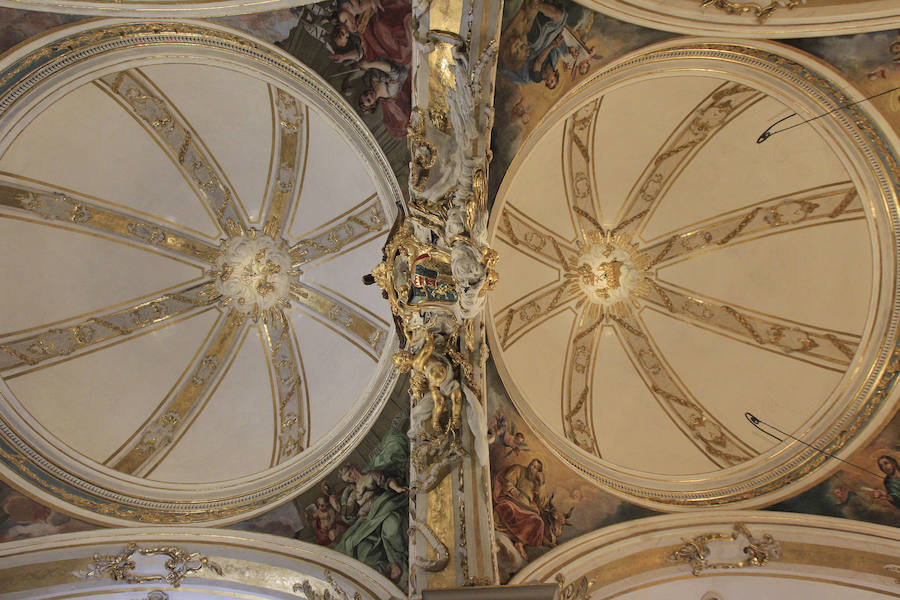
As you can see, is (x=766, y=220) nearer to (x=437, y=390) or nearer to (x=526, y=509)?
(x=526, y=509)

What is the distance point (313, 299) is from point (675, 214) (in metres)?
6.65

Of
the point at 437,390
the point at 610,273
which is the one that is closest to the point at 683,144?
the point at 610,273

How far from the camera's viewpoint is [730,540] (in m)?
8.16

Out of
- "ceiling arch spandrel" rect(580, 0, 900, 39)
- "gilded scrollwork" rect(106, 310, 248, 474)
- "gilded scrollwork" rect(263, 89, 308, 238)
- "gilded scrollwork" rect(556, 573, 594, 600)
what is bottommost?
"gilded scrollwork" rect(556, 573, 594, 600)

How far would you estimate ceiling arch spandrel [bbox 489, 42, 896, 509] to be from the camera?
8.35 meters

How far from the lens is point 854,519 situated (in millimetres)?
8000

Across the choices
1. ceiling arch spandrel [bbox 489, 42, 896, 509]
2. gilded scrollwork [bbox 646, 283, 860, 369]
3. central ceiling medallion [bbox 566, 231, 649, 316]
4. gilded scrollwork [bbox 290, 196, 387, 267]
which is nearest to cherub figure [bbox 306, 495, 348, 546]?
ceiling arch spandrel [bbox 489, 42, 896, 509]

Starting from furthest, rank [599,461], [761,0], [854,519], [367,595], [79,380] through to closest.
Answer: [79,380], [599,461], [854,519], [367,595], [761,0]

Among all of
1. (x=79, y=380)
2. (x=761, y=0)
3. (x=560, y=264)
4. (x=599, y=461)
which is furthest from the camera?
(x=560, y=264)

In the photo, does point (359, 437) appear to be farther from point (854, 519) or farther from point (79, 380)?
point (854, 519)

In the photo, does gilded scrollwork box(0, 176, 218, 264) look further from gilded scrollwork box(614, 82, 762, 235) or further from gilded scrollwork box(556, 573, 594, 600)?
gilded scrollwork box(556, 573, 594, 600)

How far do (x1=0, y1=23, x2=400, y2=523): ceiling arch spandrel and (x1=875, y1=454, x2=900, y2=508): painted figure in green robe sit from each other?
7126mm

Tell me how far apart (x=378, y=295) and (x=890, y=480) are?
7.95m

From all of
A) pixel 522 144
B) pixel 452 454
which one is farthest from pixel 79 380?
pixel 522 144
